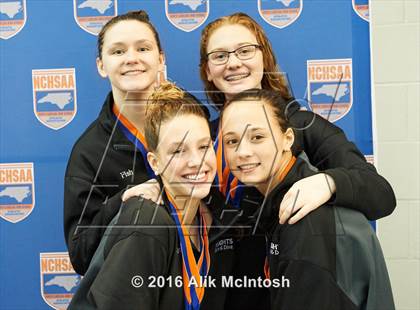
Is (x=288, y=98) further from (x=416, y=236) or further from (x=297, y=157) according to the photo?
(x=416, y=236)

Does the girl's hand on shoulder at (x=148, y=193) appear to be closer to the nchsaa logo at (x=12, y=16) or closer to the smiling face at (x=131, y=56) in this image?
the smiling face at (x=131, y=56)

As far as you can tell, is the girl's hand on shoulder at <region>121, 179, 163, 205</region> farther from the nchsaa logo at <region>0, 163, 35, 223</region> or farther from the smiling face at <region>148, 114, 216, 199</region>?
the nchsaa logo at <region>0, 163, 35, 223</region>

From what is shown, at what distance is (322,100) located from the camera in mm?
1781

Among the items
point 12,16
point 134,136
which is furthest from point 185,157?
point 12,16

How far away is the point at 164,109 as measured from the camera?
141cm

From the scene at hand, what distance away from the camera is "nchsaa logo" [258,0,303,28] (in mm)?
1771

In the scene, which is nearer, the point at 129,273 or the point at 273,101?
the point at 129,273

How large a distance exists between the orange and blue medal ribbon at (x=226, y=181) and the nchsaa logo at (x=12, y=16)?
2.80ft

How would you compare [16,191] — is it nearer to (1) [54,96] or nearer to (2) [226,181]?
(1) [54,96]

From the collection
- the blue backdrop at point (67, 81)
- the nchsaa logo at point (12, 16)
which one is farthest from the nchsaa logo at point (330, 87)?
the nchsaa logo at point (12, 16)

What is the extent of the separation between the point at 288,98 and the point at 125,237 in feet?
2.11

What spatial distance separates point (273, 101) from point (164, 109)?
11.5 inches

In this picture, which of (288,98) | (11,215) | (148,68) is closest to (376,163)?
(288,98)

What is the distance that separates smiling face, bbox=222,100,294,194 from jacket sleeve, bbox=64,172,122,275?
0.36 m
